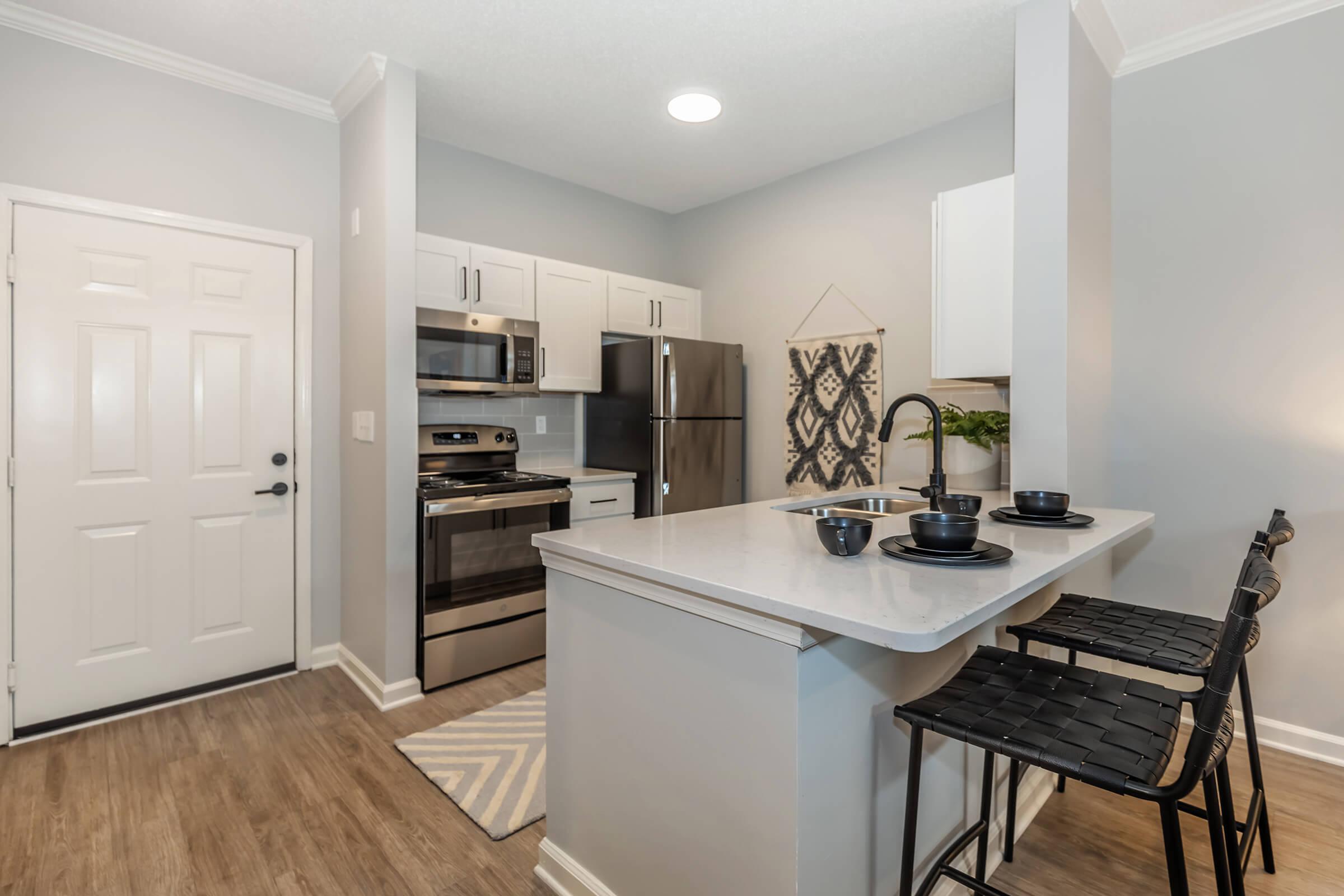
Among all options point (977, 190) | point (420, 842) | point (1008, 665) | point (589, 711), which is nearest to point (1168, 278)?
point (977, 190)

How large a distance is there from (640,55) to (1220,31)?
2.17m

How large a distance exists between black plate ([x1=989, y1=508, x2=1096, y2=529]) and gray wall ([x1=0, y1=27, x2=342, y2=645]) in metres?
2.89

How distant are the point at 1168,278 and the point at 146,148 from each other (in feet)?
13.5

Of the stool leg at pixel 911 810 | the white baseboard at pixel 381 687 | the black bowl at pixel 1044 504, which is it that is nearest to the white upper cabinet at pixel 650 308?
the white baseboard at pixel 381 687

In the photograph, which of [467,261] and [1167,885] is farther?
[467,261]

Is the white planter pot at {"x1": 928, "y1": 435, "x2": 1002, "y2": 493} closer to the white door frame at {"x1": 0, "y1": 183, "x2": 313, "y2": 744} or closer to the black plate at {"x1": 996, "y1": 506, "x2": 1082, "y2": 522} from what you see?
the black plate at {"x1": 996, "y1": 506, "x2": 1082, "y2": 522}

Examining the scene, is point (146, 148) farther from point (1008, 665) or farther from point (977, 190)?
point (1008, 665)

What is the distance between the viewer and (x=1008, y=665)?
1.44 m

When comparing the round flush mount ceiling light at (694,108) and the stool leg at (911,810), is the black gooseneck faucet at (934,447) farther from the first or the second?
the round flush mount ceiling light at (694,108)

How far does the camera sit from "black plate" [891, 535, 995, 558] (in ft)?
4.48

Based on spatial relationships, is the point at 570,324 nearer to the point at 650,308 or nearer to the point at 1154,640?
the point at 650,308

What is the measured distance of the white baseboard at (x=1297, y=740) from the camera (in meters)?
2.28

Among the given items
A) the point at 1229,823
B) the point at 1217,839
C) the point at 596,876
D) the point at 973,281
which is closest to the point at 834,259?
the point at 973,281

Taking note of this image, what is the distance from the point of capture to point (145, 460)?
265 cm
